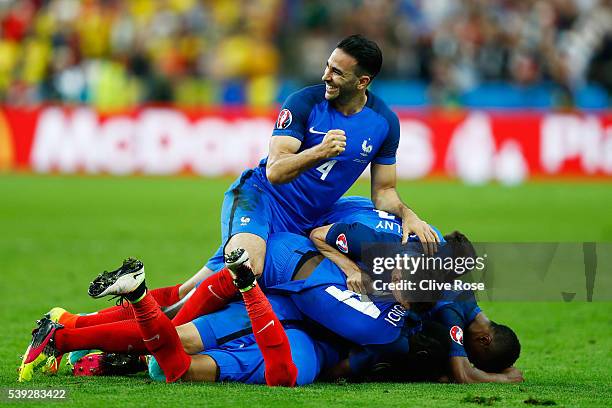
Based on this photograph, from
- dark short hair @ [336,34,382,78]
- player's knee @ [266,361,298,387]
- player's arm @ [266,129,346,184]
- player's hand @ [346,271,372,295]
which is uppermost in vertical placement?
dark short hair @ [336,34,382,78]

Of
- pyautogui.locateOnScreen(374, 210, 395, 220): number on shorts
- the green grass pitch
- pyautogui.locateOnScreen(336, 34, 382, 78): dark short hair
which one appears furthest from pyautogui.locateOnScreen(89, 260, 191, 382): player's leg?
pyautogui.locateOnScreen(336, 34, 382, 78): dark short hair

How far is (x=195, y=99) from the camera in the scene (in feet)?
80.9

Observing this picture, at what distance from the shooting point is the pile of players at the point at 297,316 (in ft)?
21.3

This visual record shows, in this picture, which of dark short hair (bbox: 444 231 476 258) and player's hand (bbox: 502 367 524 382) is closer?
player's hand (bbox: 502 367 524 382)

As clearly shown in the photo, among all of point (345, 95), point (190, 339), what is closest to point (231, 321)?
point (190, 339)

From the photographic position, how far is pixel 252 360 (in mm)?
6668

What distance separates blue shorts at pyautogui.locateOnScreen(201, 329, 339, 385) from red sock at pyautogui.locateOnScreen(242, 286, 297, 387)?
0.14 metres

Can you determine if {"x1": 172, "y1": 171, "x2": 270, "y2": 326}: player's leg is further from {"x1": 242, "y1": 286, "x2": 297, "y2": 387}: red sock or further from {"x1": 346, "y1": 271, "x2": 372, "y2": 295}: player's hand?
{"x1": 346, "y1": 271, "x2": 372, "y2": 295}: player's hand

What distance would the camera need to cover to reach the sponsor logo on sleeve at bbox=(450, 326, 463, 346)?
684cm

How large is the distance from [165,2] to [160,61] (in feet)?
6.34

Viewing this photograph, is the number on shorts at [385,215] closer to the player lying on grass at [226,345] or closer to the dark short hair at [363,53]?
the dark short hair at [363,53]

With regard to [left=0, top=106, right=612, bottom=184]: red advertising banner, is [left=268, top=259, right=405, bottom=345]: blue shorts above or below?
below

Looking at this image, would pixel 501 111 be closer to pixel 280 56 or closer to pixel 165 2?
pixel 280 56

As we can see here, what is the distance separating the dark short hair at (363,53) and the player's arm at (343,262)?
47.1 inches
